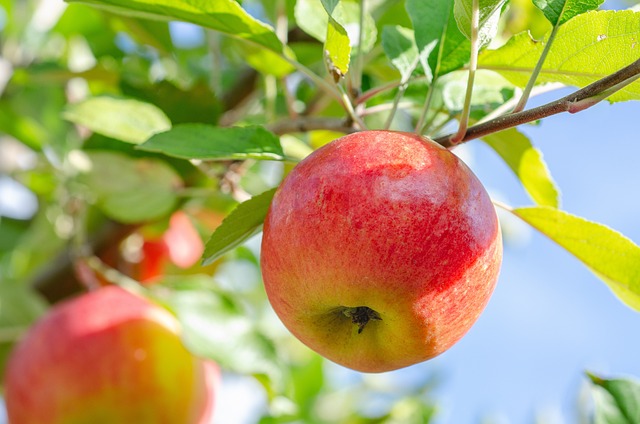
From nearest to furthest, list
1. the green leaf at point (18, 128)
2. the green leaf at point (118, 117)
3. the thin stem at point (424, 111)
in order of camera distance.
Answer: the thin stem at point (424, 111), the green leaf at point (118, 117), the green leaf at point (18, 128)

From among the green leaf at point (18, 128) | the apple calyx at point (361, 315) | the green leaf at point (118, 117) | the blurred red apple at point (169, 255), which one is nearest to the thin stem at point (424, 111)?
the apple calyx at point (361, 315)

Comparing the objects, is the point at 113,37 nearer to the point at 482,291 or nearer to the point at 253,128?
the point at 253,128

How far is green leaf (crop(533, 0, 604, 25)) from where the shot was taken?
790 mm

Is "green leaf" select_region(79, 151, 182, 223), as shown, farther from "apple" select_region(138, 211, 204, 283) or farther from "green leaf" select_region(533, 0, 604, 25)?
"green leaf" select_region(533, 0, 604, 25)

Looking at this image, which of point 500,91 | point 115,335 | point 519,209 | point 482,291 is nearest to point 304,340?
point 482,291

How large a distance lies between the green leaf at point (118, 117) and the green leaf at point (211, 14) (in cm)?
30

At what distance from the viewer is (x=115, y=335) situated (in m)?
1.42

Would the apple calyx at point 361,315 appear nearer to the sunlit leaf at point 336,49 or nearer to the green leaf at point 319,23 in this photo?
the sunlit leaf at point 336,49

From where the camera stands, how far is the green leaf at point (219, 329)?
1385 millimetres

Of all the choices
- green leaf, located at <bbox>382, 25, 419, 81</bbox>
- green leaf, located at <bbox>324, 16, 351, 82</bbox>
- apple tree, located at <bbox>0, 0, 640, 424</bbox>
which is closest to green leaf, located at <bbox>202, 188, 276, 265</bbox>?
apple tree, located at <bbox>0, 0, 640, 424</bbox>

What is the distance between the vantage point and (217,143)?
885 mm

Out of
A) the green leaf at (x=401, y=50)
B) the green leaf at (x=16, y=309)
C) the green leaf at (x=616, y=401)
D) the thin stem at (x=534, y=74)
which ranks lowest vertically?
the green leaf at (x=16, y=309)

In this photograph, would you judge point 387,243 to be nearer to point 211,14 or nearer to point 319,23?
point 211,14

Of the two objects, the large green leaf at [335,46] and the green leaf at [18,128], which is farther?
the green leaf at [18,128]
